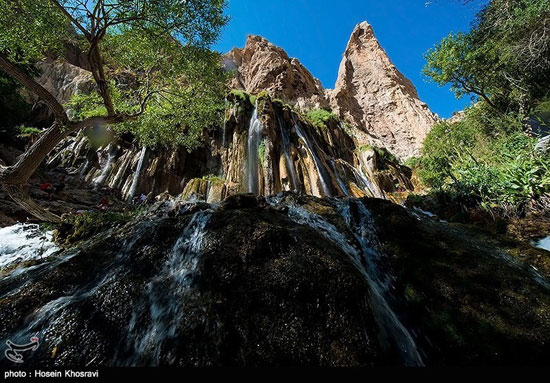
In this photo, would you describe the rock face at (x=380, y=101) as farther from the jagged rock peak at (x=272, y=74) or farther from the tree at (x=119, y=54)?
the tree at (x=119, y=54)

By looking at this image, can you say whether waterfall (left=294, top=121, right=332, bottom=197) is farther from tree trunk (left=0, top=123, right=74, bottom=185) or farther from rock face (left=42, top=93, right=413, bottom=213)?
tree trunk (left=0, top=123, right=74, bottom=185)

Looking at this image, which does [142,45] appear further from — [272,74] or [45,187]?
[272,74]

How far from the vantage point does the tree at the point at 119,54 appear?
530cm

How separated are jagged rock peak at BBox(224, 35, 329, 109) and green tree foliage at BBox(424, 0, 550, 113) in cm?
2024

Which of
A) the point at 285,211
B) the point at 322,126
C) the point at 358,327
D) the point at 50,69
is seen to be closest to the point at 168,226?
the point at 285,211

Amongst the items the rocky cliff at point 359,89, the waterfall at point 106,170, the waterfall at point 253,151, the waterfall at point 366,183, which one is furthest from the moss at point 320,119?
the waterfall at point 106,170

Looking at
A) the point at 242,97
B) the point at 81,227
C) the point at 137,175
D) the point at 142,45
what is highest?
the point at 242,97

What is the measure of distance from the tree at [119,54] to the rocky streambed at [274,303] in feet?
12.1

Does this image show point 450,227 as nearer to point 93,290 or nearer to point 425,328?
point 425,328

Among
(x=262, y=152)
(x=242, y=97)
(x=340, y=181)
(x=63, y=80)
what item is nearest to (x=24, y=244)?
(x=262, y=152)

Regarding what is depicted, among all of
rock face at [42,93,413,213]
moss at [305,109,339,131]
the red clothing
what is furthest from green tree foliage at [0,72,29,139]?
moss at [305,109,339,131]

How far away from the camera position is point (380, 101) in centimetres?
4141

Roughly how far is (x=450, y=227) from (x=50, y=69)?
38.7 m

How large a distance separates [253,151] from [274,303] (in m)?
15.2
